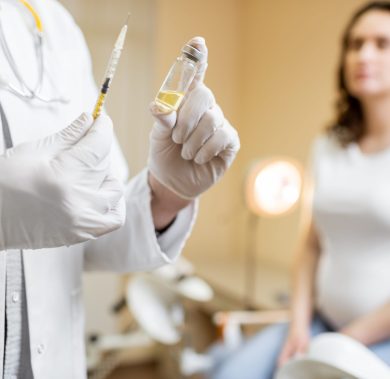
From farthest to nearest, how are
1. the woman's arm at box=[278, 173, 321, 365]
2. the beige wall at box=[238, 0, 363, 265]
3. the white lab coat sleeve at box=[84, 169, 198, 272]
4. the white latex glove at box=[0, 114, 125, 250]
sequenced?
the beige wall at box=[238, 0, 363, 265], the woman's arm at box=[278, 173, 321, 365], the white lab coat sleeve at box=[84, 169, 198, 272], the white latex glove at box=[0, 114, 125, 250]

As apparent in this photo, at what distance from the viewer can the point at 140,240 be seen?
87 cm

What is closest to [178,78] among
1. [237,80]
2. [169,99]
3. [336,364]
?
[169,99]

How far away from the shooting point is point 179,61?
0.68m

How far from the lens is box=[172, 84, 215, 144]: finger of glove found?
27.7 inches

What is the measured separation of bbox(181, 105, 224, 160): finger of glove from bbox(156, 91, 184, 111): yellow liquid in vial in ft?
0.17

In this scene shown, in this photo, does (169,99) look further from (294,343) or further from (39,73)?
(294,343)

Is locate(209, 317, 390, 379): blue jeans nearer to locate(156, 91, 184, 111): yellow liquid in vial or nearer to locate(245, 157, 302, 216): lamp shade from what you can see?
locate(245, 157, 302, 216): lamp shade

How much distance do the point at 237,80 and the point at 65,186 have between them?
119 inches

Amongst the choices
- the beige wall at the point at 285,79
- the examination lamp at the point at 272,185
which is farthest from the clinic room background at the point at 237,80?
the examination lamp at the point at 272,185

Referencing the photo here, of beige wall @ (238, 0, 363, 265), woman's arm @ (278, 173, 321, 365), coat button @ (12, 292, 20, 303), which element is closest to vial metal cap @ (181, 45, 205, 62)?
coat button @ (12, 292, 20, 303)

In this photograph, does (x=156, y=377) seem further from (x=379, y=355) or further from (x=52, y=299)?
(x=52, y=299)

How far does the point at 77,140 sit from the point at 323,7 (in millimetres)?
2420

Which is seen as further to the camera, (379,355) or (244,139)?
(244,139)

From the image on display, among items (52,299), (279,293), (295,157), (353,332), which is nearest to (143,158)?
(295,157)
